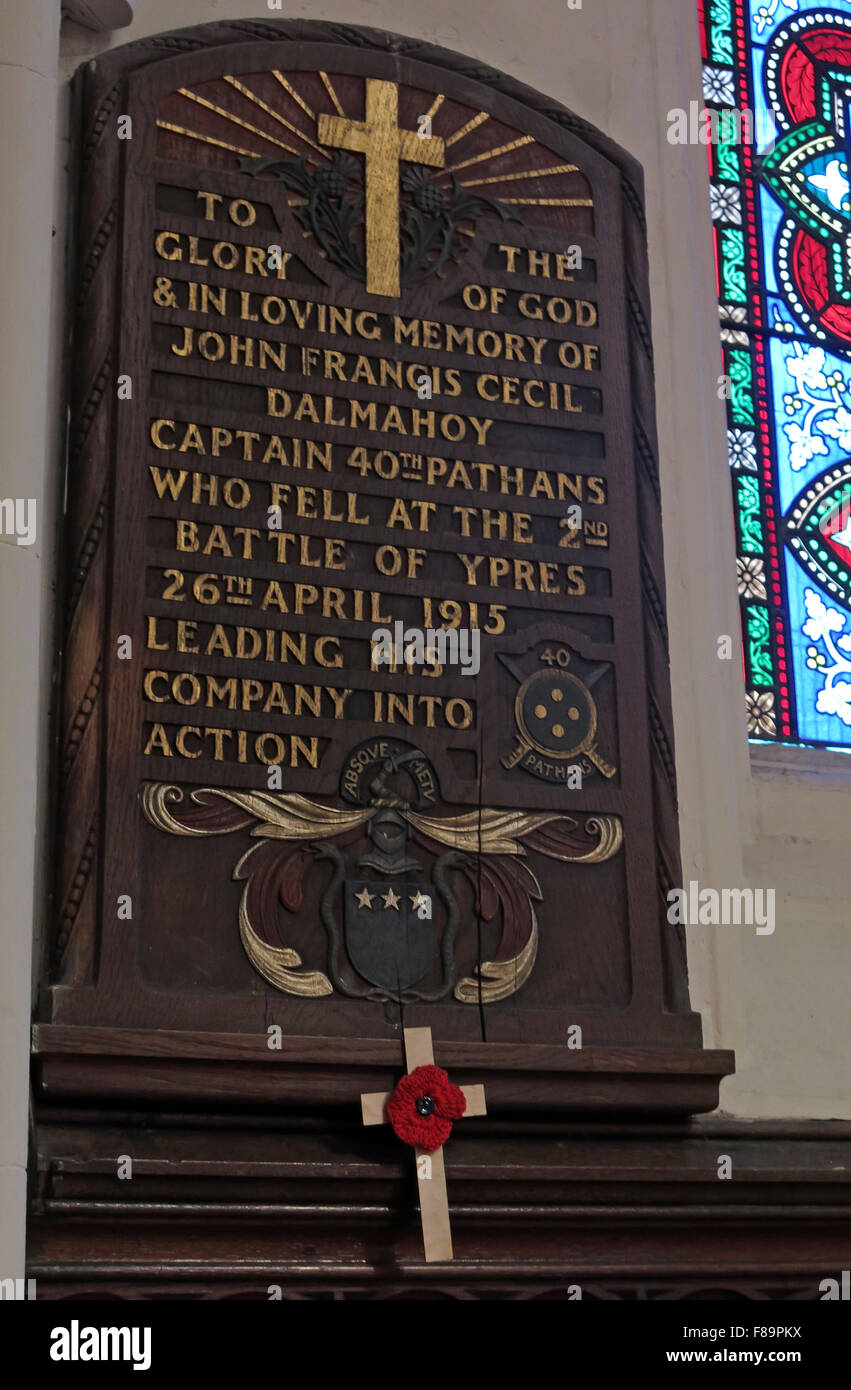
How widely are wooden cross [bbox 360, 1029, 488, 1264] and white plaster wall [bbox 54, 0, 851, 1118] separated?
0.71 meters

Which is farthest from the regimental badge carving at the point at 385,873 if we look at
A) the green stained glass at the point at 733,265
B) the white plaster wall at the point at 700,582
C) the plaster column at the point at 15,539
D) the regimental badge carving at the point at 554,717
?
the green stained glass at the point at 733,265

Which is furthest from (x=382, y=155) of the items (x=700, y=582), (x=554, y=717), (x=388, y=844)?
(x=388, y=844)

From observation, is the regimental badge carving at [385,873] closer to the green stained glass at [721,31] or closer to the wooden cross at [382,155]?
the wooden cross at [382,155]

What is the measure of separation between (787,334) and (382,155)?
122 centimetres

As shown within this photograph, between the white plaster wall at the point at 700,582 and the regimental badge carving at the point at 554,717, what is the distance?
298 millimetres

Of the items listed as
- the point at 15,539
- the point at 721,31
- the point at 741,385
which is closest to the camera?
the point at 15,539

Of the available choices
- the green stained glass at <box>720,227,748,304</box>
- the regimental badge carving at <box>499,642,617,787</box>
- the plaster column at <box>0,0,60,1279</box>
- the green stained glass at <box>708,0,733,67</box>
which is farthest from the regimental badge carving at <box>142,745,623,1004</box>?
the green stained glass at <box>708,0,733,67</box>

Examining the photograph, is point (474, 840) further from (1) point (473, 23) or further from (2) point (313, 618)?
Answer: (1) point (473, 23)

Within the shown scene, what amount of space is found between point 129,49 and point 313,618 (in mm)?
1248

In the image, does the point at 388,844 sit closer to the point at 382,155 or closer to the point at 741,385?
the point at 382,155

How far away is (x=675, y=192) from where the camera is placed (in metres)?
4.62

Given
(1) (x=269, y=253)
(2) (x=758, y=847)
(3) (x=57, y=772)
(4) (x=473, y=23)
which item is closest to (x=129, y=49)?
(1) (x=269, y=253)

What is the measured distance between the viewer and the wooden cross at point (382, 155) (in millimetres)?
4090

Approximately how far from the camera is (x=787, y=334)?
484 cm
